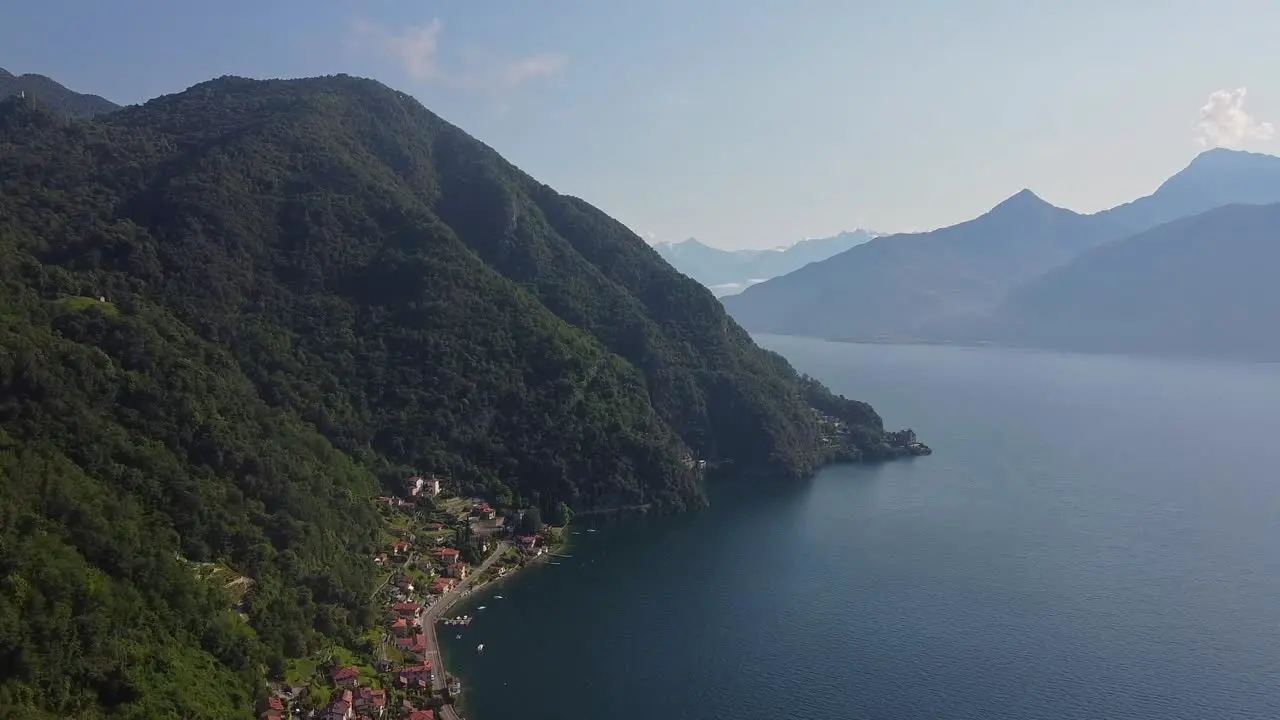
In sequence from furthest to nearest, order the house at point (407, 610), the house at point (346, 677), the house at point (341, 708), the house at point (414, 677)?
the house at point (407, 610) → the house at point (414, 677) → the house at point (346, 677) → the house at point (341, 708)

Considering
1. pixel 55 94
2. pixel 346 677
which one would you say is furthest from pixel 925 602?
pixel 55 94

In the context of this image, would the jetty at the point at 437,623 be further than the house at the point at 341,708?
Yes

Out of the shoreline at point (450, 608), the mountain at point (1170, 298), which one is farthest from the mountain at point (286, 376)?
the mountain at point (1170, 298)

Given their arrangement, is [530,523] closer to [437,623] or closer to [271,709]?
[437,623]

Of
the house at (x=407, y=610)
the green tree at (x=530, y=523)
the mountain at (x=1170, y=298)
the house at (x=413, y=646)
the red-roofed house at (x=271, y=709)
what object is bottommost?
the red-roofed house at (x=271, y=709)

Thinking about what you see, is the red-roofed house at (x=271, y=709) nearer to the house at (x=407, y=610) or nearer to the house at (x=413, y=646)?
the house at (x=413, y=646)

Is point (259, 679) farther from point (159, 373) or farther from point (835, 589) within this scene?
point (835, 589)

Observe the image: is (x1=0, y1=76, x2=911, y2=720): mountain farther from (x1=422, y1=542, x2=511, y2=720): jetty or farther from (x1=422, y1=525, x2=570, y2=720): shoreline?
(x1=422, y1=525, x2=570, y2=720): shoreline

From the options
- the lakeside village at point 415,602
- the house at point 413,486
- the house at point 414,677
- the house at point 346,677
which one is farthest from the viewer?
the house at point 413,486
